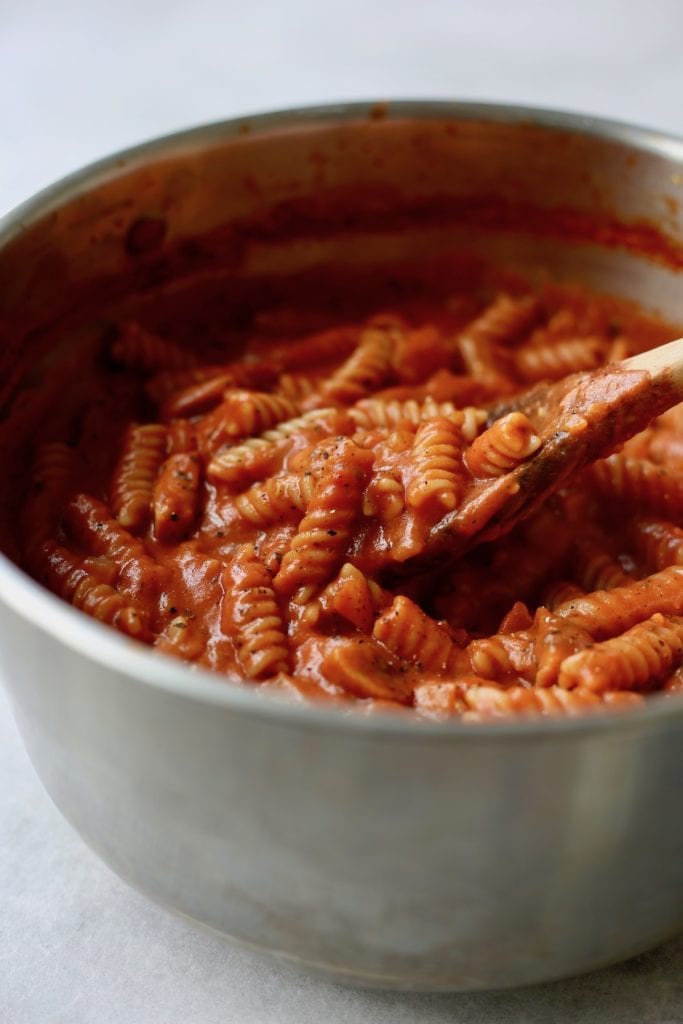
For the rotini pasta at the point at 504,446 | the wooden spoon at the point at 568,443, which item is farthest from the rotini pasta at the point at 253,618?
the rotini pasta at the point at 504,446

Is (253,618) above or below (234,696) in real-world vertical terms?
below

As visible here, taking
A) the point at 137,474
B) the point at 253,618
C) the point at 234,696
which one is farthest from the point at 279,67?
the point at 234,696

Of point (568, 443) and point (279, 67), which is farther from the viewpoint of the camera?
point (279, 67)

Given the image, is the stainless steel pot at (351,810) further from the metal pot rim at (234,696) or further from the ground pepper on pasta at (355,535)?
the ground pepper on pasta at (355,535)

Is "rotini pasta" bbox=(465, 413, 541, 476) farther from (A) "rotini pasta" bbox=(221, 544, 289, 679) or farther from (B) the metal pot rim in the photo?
(B) the metal pot rim

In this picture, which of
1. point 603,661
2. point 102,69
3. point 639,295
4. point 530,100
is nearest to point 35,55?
point 102,69

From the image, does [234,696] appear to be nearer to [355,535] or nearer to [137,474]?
[355,535]

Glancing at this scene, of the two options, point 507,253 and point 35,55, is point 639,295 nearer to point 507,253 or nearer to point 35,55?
point 507,253

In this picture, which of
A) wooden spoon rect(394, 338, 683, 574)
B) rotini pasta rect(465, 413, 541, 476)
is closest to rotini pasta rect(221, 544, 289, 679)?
wooden spoon rect(394, 338, 683, 574)
